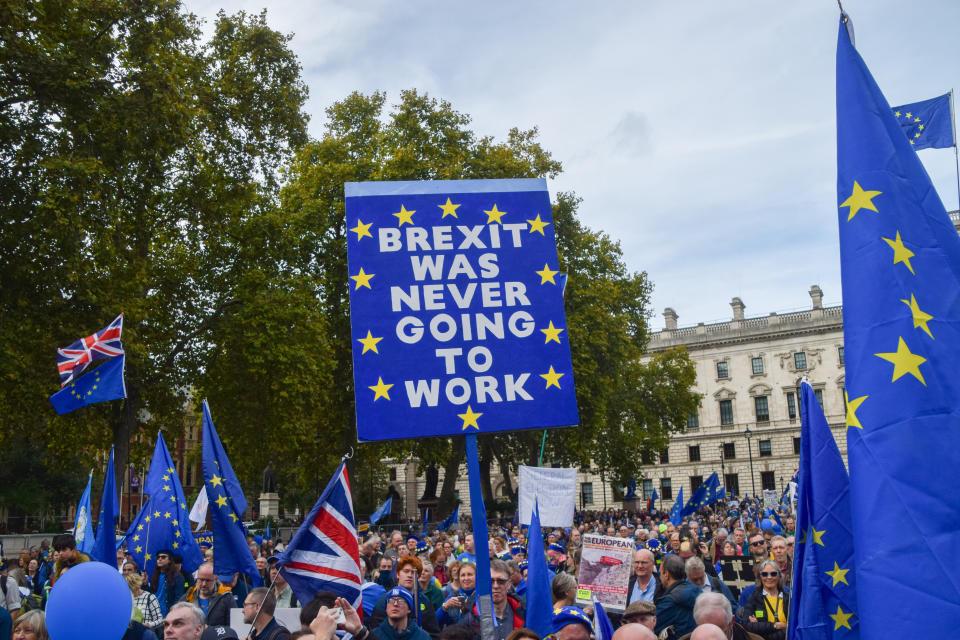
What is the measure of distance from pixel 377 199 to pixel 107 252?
14001mm

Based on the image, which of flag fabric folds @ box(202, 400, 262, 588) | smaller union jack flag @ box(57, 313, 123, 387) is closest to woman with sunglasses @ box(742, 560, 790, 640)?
flag fabric folds @ box(202, 400, 262, 588)

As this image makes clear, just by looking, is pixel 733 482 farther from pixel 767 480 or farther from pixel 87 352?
pixel 87 352

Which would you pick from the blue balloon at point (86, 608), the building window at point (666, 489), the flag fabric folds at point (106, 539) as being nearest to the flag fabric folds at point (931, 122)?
the flag fabric folds at point (106, 539)

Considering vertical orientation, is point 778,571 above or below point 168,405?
below

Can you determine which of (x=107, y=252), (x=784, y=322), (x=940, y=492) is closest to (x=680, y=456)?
(x=784, y=322)

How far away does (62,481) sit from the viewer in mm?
45719

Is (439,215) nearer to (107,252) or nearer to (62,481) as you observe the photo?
(107,252)

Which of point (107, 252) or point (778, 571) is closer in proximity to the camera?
point (778, 571)

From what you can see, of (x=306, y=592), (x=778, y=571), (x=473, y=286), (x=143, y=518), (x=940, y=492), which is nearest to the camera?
(x=940, y=492)

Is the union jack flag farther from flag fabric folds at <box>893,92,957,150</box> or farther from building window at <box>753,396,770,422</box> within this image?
building window at <box>753,396,770,422</box>

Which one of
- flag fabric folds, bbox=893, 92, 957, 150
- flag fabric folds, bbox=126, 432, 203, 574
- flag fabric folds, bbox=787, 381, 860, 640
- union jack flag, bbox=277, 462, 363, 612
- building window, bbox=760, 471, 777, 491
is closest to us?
flag fabric folds, bbox=787, 381, 860, 640

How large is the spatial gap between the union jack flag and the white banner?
220 inches

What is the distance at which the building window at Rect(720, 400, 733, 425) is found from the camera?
7619 cm

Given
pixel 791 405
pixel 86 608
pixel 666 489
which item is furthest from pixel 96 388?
pixel 666 489
